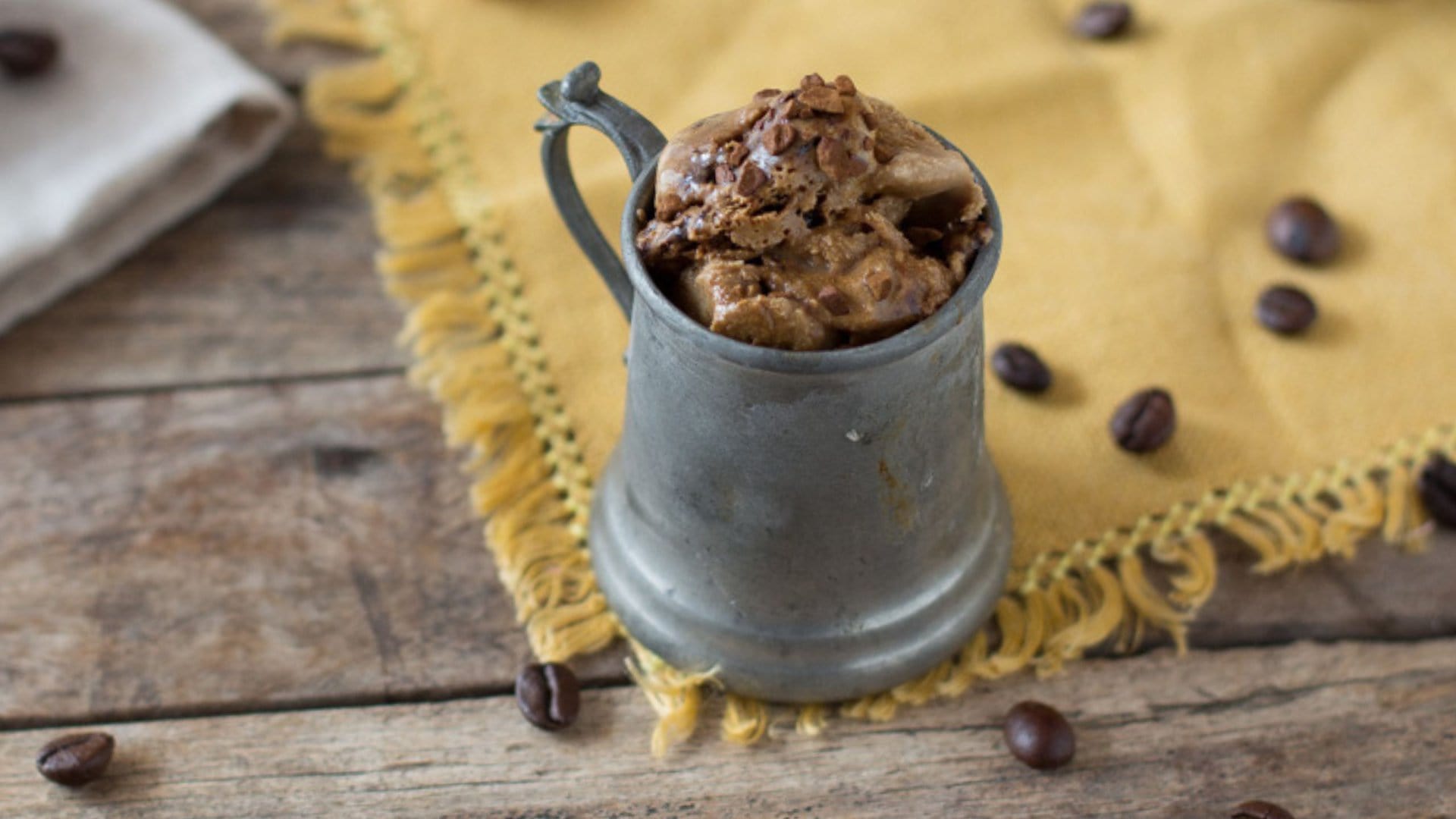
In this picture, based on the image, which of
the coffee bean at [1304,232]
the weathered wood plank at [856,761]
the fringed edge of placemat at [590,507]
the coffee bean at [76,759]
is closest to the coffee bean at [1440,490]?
the fringed edge of placemat at [590,507]

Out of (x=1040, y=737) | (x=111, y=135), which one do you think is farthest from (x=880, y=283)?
(x=111, y=135)

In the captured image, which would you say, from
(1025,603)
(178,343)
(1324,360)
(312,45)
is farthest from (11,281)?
(1324,360)

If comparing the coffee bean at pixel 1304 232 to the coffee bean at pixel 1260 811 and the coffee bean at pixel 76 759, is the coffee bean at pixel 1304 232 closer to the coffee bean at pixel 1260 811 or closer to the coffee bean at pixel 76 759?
the coffee bean at pixel 1260 811

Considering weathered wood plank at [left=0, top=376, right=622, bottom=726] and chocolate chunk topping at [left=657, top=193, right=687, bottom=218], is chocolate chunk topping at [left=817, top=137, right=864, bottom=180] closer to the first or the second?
chocolate chunk topping at [left=657, top=193, right=687, bottom=218]

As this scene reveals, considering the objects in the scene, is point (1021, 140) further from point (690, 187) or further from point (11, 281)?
point (11, 281)

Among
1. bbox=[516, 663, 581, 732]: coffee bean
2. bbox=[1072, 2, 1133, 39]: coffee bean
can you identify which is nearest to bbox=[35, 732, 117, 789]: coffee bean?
bbox=[516, 663, 581, 732]: coffee bean

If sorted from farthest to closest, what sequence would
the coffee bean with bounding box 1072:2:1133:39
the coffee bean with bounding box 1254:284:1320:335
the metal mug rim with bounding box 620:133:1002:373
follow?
the coffee bean with bounding box 1072:2:1133:39, the coffee bean with bounding box 1254:284:1320:335, the metal mug rim with bounding box 620:133:1002:373

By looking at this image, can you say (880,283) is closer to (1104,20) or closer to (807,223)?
(807,223)
